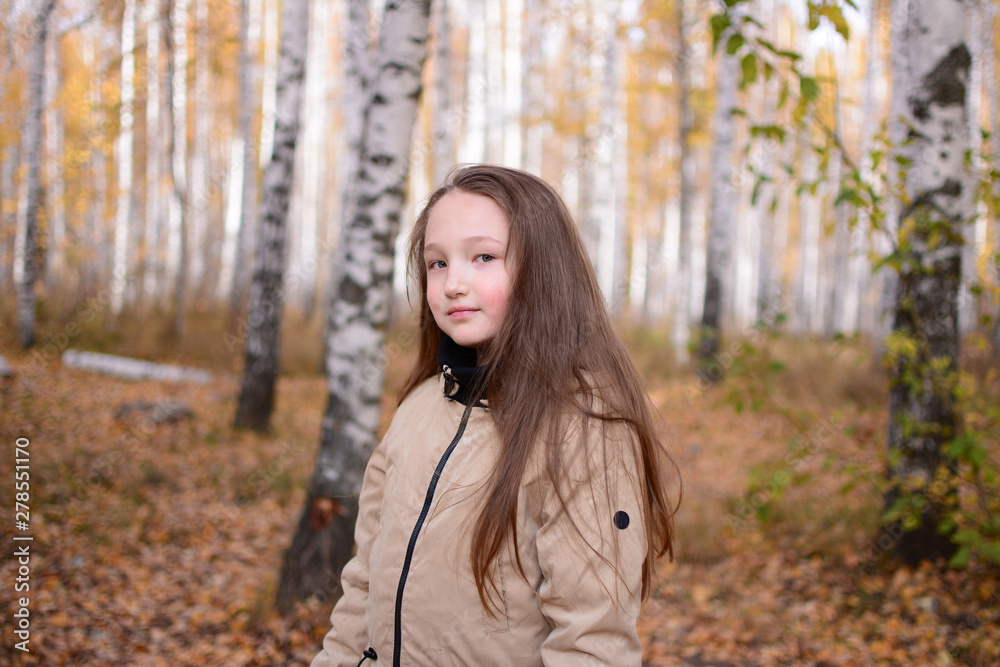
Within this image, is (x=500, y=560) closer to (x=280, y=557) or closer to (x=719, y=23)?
(x=719, y=23)

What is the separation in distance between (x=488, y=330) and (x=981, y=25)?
12514mm

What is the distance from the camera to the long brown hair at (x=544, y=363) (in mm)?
1229

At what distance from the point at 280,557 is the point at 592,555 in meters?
3.65

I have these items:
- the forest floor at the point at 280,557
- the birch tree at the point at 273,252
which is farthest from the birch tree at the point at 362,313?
the birch tree at the point at 273,252

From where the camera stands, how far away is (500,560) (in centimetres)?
123

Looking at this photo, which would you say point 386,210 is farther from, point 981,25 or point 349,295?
point 981,25

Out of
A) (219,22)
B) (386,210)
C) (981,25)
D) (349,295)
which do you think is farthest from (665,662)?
(219,22)

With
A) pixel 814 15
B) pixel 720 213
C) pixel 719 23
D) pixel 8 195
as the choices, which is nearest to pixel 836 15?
pixel 814 15

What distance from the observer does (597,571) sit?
113cm

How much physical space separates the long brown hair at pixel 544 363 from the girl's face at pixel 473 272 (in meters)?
0.02

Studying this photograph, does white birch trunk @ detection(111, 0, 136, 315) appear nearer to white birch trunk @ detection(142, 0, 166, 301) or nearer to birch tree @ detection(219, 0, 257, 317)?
white birch trunk @ detection(142, 0, 166, 301)

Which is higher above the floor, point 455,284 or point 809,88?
point 809,88

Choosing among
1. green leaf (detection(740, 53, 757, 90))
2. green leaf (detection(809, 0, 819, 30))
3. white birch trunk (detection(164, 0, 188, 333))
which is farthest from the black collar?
white birch trunk (detection(164, 0, 188, 333))

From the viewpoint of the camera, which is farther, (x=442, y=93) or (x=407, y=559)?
Answer: (x=442, y=93)
